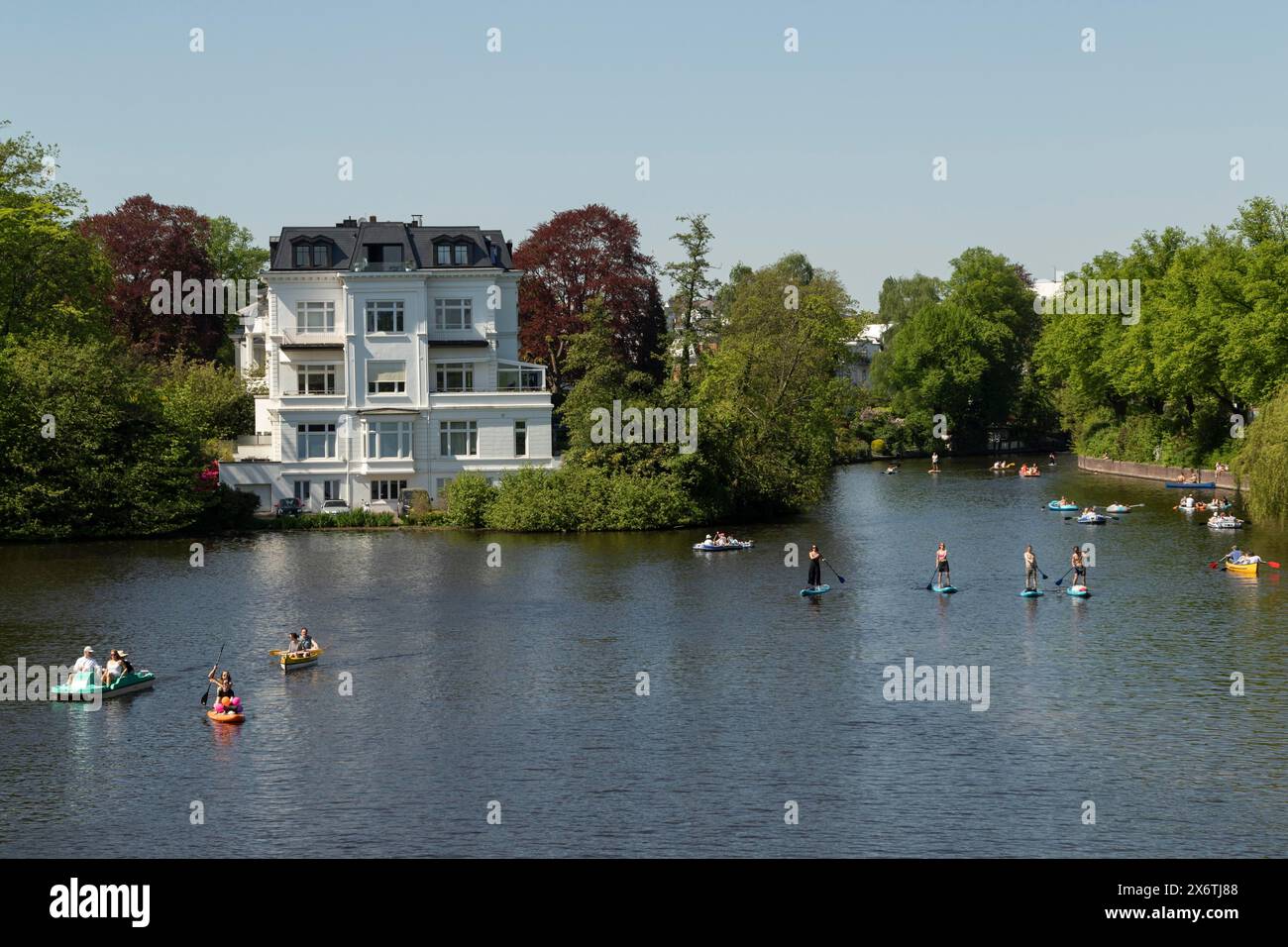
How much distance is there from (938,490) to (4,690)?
3048 inches

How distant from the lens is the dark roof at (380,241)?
88750 millimetres

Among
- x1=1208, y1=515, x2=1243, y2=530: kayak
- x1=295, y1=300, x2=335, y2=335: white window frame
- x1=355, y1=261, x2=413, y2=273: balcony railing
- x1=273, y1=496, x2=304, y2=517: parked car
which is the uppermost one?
x1=355, y1=261, x2=413, y2=273: balcony railing

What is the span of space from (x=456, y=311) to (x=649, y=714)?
53231 mm

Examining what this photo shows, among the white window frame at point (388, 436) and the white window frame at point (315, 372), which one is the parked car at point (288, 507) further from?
the white window frame at point (315, 372)

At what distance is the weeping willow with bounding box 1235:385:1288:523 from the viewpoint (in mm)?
73500

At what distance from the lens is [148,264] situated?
124688 mm

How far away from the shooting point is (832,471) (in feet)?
441

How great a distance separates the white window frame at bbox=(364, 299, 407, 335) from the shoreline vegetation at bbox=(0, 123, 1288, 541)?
35.4ft

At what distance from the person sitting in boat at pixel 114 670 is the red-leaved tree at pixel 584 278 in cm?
7897

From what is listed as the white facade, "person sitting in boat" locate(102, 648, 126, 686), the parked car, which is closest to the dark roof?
the white facade

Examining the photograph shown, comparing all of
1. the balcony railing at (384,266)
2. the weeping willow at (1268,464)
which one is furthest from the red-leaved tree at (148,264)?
the weeping willow at (1268,464)

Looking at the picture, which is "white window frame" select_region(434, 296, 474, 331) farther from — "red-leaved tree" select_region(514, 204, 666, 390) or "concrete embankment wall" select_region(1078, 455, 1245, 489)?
"concrete embankment wall" select_region(1078, 455, 1245, 489)

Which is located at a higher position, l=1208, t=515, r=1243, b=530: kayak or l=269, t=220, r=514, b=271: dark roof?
l=269, t=220, r=514, b=271: dark roof
